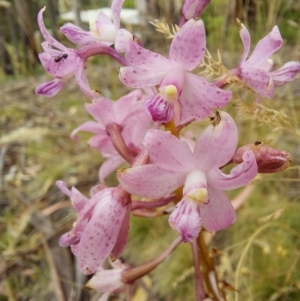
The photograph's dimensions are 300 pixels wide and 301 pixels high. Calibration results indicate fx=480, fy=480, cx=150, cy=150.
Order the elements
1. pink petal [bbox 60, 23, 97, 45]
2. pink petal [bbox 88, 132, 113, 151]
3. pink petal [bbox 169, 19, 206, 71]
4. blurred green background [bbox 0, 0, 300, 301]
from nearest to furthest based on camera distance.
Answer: pink petal [bbox 169, 19, 206, 71]
pink petal [bbox 60, 23, 97, 45]
pink petal [bbox 88, 132, 113, 151]
blurred green background [bbox 0, 0, 300, 301]

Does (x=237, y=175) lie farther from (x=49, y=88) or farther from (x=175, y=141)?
(x=49, y=88)

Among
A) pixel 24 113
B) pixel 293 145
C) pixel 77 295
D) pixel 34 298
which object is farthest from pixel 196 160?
pixel 24 113

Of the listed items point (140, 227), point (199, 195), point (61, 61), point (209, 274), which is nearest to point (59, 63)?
point (61, 61)

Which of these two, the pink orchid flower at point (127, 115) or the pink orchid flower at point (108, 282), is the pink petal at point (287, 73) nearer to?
the pink orchid flower at point (127, 115)

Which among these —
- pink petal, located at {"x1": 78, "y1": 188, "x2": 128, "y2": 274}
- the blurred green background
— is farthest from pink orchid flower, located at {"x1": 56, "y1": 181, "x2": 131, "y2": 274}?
the blurred green background

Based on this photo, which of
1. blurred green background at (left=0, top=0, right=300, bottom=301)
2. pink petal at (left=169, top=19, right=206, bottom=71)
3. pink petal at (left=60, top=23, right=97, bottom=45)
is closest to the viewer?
pink petal at (left=169, top=19, right=206, bottom=71)

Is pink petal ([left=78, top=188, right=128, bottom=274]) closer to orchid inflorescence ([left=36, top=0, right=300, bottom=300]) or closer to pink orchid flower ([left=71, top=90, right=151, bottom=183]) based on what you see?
orchid inflorescence ([left=36, top=0, right=300, bottom=300])
